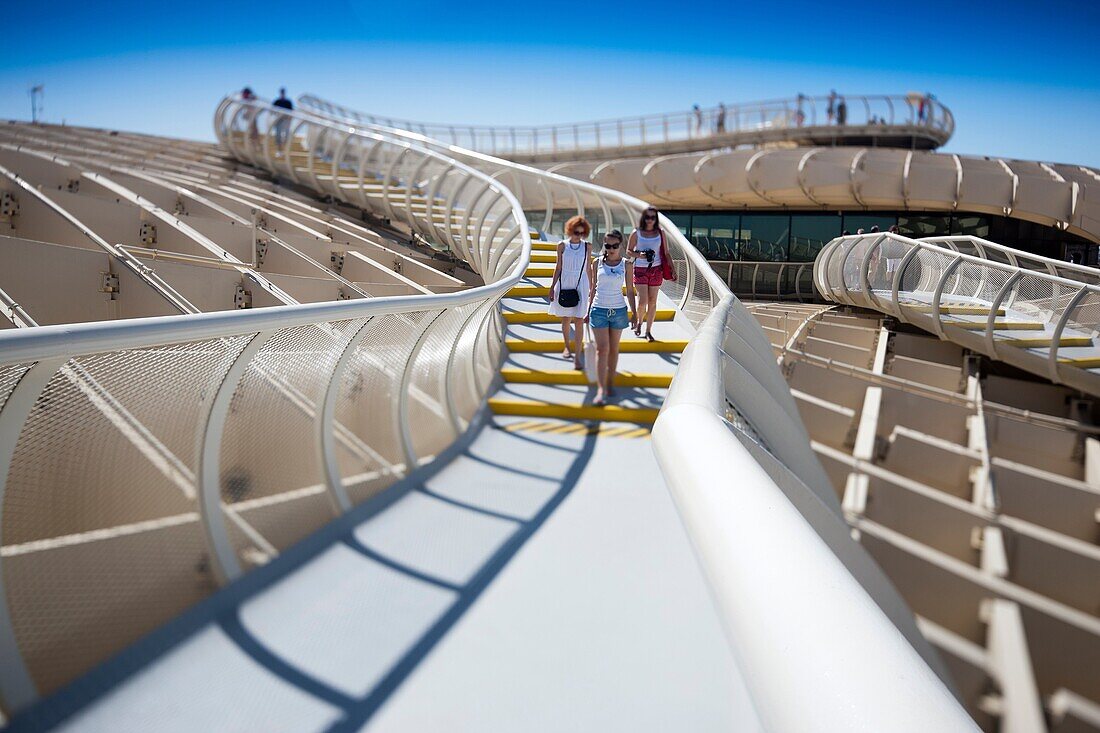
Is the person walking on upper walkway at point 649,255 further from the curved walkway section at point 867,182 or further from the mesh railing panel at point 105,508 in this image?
the curved walkway section at point 867,182

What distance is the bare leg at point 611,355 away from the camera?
6.73 meters

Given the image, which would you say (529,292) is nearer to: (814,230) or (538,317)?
(538,317)

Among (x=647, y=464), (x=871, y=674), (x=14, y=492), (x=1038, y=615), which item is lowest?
(x=1038, y=615)

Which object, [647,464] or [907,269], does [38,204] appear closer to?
[647,464]

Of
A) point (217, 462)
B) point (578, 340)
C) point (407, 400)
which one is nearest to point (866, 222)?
point (578, 340)

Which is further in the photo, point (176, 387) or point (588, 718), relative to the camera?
point (176, 387)

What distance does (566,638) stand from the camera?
9.78ft

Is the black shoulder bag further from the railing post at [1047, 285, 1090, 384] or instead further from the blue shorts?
the railing post at [1047, 285, 1090, 384]

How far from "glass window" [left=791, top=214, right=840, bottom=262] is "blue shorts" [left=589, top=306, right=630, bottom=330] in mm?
23405

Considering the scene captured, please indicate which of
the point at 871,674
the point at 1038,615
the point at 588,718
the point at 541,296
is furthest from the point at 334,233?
the point at 871,674

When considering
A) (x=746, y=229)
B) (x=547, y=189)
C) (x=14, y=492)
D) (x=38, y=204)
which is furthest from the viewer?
(x=746, y=229)

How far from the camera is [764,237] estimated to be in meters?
28.7

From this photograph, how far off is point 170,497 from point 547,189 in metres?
11.4

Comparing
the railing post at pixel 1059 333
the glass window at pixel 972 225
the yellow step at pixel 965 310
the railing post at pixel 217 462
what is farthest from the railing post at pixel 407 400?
the glass window at pixel 972 225
